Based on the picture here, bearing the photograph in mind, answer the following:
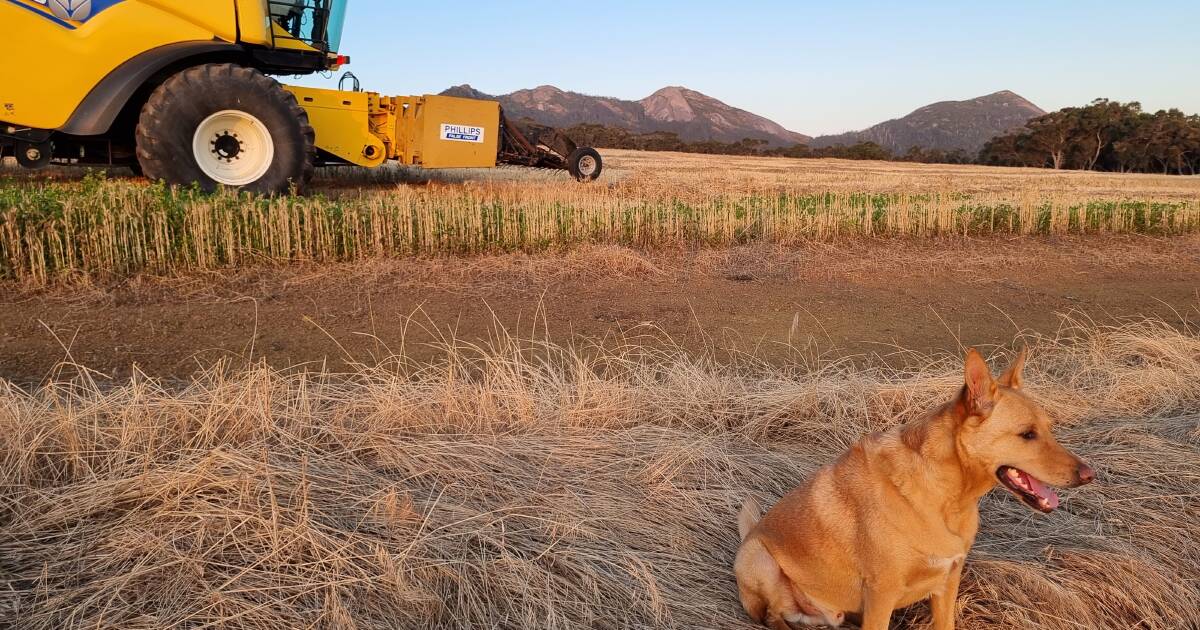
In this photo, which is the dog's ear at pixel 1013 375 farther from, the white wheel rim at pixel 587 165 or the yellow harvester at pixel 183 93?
the white wheel rim at pixel 587 165

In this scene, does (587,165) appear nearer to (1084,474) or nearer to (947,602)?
(947,602)

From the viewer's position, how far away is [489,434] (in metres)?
4.25

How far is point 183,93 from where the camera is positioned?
10.3 metres

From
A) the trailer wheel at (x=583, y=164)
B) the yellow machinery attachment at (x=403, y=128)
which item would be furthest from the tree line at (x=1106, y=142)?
the yellow machinery attachment at (x=403, y=128)

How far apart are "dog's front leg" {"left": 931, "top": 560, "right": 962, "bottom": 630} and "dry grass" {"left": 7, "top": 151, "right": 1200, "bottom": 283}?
303 inches

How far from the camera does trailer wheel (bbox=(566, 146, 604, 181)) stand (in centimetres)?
1730

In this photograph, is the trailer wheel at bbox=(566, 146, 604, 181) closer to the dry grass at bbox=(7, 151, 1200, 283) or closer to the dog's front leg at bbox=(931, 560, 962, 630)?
the dry grass at bbox=(7, 151, 1200, 283)

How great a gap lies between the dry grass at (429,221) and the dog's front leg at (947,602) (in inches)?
303

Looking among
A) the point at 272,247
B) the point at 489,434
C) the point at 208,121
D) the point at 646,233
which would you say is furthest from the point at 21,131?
the point at 489,434

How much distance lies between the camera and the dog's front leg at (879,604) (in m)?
2.59

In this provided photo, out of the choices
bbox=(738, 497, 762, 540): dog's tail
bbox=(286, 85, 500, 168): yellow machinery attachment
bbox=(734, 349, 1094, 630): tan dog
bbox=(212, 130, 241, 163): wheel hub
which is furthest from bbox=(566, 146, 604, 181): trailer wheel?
bbox=(734, 349, 1094, 630): tan dog

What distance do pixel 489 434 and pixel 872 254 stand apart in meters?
8.19

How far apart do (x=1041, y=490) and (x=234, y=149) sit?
37.3ft

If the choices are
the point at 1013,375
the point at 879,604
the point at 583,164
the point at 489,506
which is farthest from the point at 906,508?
the point at 583,164
